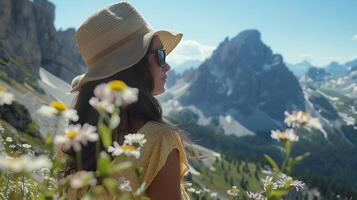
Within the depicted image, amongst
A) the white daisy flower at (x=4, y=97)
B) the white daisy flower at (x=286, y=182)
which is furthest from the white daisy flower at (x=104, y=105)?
the white daisy flower at (x=286, y=182)

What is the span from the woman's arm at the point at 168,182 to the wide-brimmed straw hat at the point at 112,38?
1.20 m

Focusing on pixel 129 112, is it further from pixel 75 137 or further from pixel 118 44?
pixel 75 137

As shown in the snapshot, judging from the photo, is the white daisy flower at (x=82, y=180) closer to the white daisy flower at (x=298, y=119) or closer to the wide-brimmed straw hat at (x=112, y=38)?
the white daisy flower at (x=298, y=119)

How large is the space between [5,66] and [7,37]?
26.6 meters

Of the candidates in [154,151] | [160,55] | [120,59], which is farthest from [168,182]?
[160,55]

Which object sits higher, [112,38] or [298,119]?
[298,119]

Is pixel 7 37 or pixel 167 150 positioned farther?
pixel 7 37

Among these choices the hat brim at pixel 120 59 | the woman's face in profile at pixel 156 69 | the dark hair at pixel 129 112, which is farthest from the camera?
the woman's face in profile at pixel 156 69

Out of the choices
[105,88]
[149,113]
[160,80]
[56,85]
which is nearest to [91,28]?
[160,80]

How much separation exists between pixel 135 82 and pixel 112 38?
0.59 meters

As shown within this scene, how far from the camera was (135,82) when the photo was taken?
4.55 meters

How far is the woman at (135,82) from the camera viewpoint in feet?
12.6

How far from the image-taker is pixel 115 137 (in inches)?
165

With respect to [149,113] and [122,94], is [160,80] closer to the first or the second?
[149,113]
